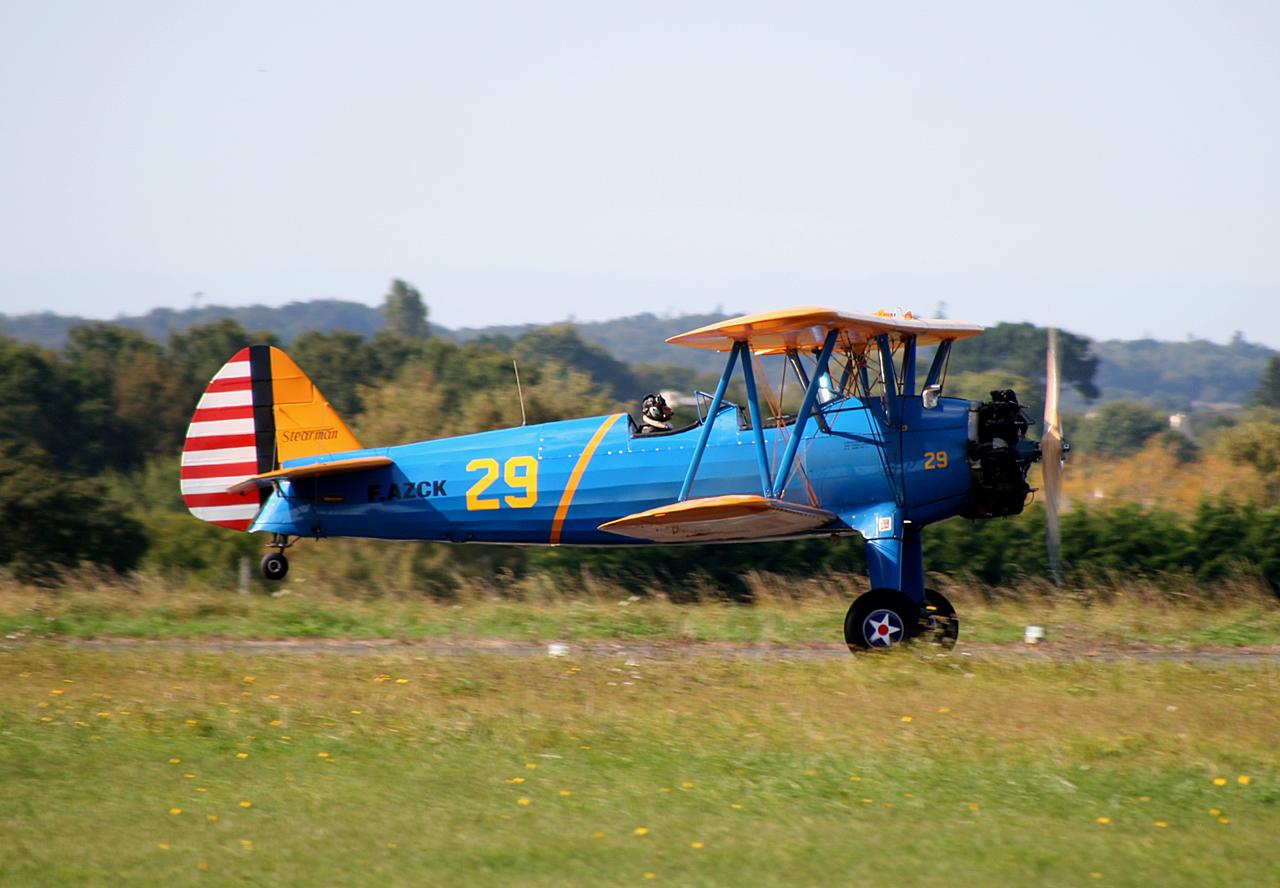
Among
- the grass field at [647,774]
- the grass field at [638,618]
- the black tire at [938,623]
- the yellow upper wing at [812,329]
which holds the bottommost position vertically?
the grass field at [638,618]

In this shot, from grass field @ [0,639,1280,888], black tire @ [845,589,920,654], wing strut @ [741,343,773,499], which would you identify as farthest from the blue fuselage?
grass field @ [0,639,1280,888]

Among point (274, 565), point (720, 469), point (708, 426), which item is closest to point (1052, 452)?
point (720, 469)

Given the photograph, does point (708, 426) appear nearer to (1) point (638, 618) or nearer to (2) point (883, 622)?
(2) point (883, 622)

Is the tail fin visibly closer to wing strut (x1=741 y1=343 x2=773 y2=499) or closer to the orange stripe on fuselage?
the orange stripe on fuselage

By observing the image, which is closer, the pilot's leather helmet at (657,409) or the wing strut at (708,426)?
the wing strut at (708,426)

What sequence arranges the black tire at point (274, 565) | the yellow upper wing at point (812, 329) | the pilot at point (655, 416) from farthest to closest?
the black tire at point (274, 565), the pilot at point (655, 416), the yellow upper wing at point (812, 329)

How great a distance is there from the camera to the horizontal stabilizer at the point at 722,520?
10.4 m

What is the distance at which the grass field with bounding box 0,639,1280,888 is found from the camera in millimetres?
5734

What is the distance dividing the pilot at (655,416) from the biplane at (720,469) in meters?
0.10

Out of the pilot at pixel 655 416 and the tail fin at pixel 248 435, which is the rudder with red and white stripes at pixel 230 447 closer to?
the tail fin at pixel 248 435

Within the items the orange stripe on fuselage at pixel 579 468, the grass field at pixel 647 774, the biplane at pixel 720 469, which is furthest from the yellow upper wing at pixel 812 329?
the grass field at pixel 647 774

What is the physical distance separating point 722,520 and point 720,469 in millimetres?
932

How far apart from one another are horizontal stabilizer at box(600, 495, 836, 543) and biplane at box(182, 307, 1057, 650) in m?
0.03

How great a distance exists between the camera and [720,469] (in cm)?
1160
